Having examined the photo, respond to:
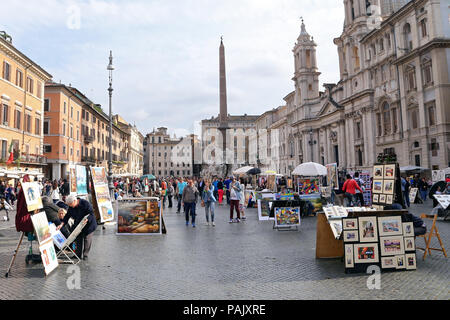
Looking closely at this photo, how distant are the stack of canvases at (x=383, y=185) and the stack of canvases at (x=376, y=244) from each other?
169 cm

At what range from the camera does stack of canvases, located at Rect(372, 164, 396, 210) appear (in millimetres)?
7277

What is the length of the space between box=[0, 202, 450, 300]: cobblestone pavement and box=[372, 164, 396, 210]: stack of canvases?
4.41ft

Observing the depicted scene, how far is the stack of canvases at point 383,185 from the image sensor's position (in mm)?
7277

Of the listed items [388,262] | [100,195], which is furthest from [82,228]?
[388,262]

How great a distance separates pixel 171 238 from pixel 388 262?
5.35 metres

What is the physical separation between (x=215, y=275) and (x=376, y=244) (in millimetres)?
2655

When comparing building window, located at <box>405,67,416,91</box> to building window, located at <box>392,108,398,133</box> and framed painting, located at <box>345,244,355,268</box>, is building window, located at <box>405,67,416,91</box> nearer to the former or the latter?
building window, located at <box>392,108,398,133</box>

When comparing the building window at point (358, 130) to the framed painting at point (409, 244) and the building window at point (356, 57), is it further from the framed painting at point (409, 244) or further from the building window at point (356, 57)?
the framed painting at point (409, 244)

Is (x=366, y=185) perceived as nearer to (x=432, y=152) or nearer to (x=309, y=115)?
(x=432, y=152)

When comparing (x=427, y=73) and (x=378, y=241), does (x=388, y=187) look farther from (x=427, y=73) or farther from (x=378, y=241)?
(x=427, y=73)

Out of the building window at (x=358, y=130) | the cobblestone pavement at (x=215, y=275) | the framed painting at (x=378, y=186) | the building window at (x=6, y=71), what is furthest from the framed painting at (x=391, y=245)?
the building window at (x=358, y=130)

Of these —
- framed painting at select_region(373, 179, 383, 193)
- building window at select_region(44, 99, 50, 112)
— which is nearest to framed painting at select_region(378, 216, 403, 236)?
framed painting at select_region(373, 179, 383, 193)

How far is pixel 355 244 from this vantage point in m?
5.43

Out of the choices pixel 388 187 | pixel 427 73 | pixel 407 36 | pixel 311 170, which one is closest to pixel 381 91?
pixel 407 36
